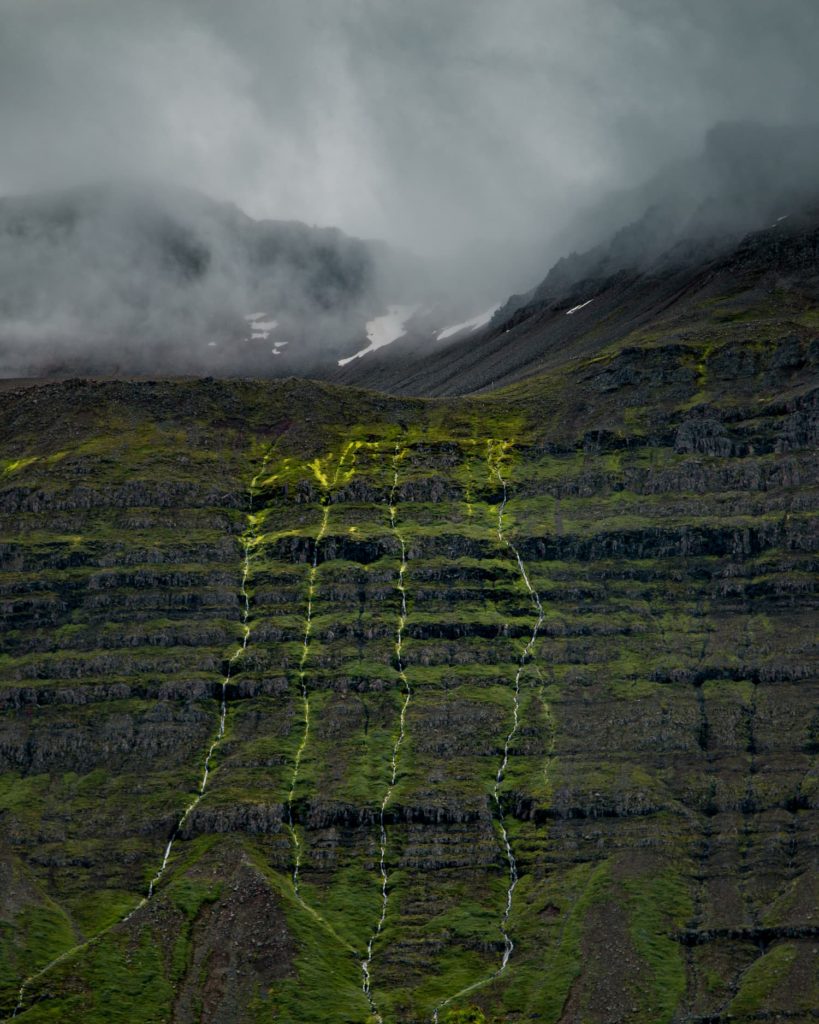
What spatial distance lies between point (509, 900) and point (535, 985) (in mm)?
18281

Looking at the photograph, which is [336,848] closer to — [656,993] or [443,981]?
[443,981]

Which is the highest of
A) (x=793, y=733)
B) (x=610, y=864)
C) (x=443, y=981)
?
(x=793, y=733)

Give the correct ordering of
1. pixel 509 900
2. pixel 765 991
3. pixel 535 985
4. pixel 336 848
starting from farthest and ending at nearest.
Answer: pixel 336 848 → pixel 509 900 → pixel 535 985 → pixel 765 991

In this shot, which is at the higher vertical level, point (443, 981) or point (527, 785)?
point (527, 785)

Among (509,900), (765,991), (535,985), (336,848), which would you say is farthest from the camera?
(336,848)

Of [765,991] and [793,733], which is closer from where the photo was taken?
[765,991]

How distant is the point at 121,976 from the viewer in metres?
155

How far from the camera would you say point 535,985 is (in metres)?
153

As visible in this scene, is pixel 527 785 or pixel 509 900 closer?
pixel 509 900

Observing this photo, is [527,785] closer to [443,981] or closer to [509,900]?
[509,900]

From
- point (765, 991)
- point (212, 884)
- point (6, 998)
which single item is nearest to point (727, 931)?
point (765, 991)

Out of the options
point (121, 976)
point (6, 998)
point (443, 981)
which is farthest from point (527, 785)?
point (6, 998)

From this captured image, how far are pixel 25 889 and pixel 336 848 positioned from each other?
46264 mm

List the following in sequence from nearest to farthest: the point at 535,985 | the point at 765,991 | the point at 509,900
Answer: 1. the point at 765,991
2. the point at 535,985
3. the point at 509,900
